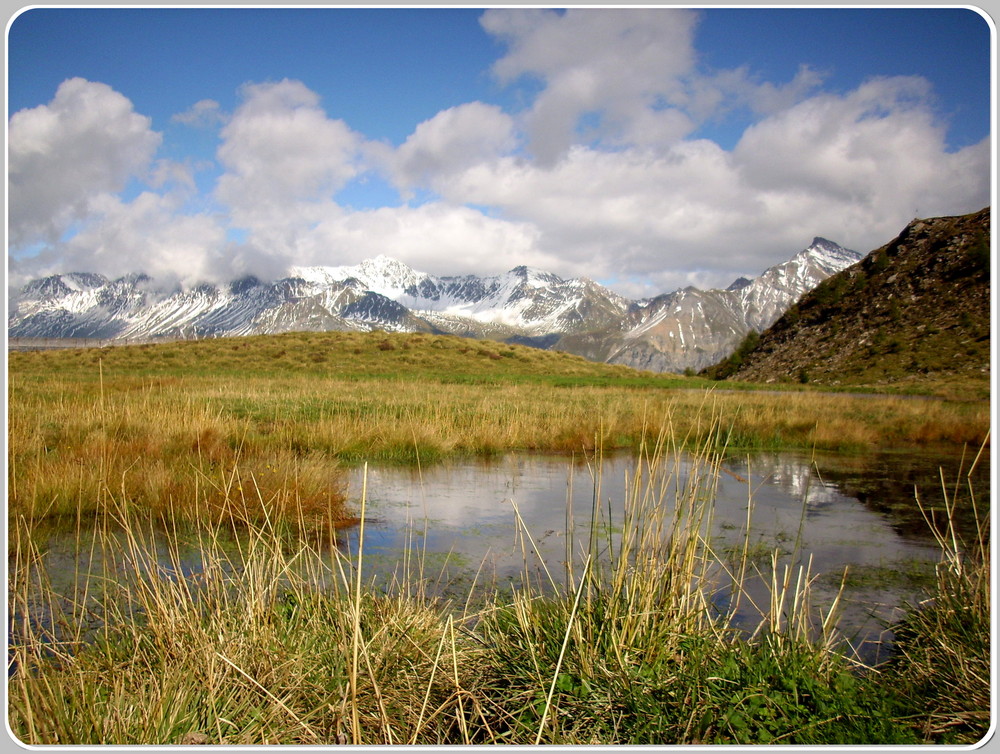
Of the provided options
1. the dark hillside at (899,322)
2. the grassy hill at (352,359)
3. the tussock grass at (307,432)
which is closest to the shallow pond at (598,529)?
the tussock grass at (307,432)

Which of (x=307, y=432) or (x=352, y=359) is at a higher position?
→ (x=352, y=359)

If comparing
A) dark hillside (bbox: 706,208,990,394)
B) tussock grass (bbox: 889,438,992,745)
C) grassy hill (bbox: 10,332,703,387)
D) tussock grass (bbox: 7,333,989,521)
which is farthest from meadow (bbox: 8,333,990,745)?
dark hillside (bbox: 706,208,990,394)

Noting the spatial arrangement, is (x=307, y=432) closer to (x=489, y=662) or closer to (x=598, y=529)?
(x=598, y=529)

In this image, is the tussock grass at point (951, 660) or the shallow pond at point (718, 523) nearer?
the tussock grass at point (951, 660)

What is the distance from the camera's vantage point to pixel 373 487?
9.08 m

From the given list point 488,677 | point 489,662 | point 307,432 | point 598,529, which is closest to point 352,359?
point 307,432

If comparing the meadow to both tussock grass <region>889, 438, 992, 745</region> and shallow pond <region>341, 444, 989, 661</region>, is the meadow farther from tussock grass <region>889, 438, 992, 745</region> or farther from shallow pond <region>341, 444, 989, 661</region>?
shallow pond <region>341, 444, 989, 661</region>

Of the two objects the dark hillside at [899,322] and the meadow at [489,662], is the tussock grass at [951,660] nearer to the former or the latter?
the meadow at [489,662]

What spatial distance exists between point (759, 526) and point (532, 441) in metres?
6.99

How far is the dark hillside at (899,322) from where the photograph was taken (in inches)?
1484

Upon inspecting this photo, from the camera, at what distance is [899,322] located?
4491 centimetres

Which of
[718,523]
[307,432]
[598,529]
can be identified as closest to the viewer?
[598,529]

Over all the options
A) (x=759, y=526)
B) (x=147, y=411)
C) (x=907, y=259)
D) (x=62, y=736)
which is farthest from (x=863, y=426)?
(x=907, y=259)

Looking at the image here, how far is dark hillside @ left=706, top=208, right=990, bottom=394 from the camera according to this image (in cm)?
3769
